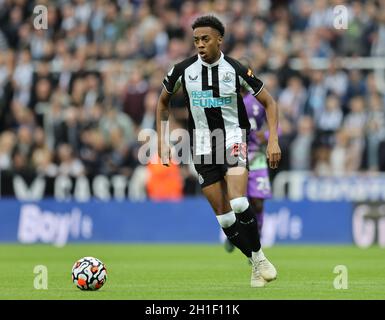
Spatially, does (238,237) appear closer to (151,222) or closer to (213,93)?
(213,93)

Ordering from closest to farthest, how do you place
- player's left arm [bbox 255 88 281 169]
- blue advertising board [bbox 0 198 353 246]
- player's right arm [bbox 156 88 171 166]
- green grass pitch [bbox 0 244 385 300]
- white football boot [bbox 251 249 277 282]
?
green grass pitch [bbox 0 244 385 300]
player's left arm [bbox 255 88 281 169]
white football boot [bbox 251 249 277 282]
player's right arm [bbox 156 88 171 166]
blue advertising board [bbox 0 198 353 246]

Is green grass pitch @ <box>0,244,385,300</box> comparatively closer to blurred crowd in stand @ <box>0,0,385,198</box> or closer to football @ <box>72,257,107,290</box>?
football @ <box>72,257,107,290</box>

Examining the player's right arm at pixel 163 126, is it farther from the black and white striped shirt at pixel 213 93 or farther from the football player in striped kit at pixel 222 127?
the black and white striped shirt at pixel 213 93

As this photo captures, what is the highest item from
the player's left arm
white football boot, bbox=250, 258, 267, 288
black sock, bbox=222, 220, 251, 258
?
the player's left arm

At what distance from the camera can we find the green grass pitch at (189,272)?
1034 cm

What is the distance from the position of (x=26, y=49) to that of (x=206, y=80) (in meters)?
13.3

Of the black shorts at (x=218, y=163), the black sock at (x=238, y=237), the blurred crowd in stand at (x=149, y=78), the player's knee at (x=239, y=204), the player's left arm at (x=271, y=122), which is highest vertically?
the blurred crowd in stand at (x=149, y=78)

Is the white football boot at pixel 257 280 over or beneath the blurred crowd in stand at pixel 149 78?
beneath

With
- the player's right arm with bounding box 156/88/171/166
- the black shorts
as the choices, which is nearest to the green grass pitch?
the black shorts

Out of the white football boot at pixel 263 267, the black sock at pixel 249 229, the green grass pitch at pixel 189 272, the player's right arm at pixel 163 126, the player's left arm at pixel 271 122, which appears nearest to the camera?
the green grass pitch at pixel 189 272

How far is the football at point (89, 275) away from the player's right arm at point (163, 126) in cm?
132

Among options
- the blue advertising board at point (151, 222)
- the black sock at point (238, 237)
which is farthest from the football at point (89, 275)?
the blue advertising board at point (151, 222)

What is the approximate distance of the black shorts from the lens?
11.1 metres

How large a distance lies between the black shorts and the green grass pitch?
1.17m
